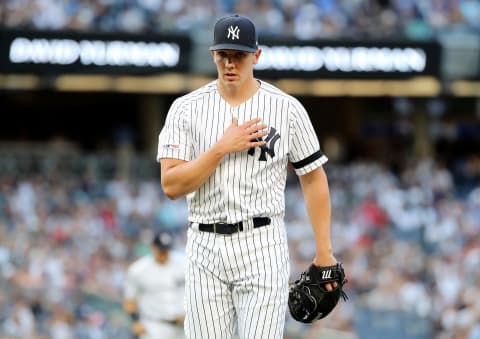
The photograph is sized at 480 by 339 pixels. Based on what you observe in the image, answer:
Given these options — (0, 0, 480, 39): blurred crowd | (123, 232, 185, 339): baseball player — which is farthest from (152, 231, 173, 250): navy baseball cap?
(0, 0, 480, 39): blurred crowd

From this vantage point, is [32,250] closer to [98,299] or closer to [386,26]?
[98,299]

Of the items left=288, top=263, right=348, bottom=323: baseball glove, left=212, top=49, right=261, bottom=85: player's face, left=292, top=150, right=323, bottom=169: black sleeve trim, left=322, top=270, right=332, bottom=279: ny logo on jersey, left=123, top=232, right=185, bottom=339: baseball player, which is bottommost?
left=123, top=232, right=185, bottom=339: baseball player

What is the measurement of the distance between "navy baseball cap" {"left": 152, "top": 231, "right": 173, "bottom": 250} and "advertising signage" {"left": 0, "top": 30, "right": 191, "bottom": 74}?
31.4 ft

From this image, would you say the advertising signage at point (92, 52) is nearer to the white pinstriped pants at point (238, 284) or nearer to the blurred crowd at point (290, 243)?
the blurred crowd at point (290, 243)

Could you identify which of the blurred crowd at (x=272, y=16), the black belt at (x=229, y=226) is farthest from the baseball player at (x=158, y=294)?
the blurred crowd at (x=272, y=16)

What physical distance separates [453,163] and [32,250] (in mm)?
9236

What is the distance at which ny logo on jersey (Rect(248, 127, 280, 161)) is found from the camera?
475cm

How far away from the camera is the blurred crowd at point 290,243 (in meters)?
12.4

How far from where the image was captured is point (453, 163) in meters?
20.5

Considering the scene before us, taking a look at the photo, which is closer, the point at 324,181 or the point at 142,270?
the point at 324,181

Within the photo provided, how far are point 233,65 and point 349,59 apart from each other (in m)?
13.7

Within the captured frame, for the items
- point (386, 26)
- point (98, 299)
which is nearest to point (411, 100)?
point (386, 26)

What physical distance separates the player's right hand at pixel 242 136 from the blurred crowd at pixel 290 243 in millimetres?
6676

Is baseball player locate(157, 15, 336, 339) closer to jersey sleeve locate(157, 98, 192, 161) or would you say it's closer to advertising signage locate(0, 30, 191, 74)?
jersey sleeve locate(157, 98, 192, 161)
